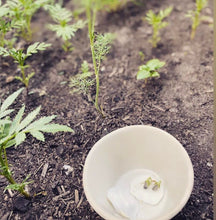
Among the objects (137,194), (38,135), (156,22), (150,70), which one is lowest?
(137,194)

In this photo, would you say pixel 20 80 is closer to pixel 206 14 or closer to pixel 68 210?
pixel 68 210

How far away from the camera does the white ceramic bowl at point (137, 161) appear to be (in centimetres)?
126

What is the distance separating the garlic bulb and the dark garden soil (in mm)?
127

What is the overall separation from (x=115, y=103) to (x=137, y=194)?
1.76ft

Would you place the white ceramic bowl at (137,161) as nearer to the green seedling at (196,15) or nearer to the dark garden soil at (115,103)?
the dark garden soil at (115,103)

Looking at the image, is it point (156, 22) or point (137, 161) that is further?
point (156, 22)

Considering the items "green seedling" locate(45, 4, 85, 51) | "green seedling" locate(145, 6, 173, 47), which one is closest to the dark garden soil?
"green seedling" locate(145, 6, 173, 47)

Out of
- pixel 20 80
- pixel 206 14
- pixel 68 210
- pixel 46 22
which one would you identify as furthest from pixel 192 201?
pixel 46 22

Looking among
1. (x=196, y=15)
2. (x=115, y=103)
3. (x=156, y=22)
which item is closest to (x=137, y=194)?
(x=115, y=103)

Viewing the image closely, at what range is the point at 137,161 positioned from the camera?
59.3 inches

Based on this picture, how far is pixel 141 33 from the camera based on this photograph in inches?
→ 82.9

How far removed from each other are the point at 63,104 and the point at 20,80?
35 cm

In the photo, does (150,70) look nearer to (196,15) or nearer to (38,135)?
A: (196,15)

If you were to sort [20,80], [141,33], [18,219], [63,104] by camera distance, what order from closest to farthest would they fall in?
1. [18,219]
2. [63,104]
3. [20,80]
4. [141,33]
